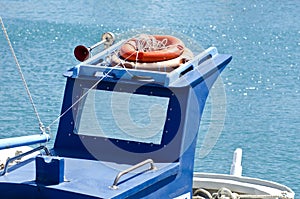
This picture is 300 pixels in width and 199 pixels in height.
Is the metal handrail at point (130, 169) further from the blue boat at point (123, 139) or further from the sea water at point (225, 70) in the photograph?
the sea water at point (225, 70)

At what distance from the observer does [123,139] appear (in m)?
6.39

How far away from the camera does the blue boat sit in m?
5.45

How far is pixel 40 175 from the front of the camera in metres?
5.38

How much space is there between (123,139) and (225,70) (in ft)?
42.6

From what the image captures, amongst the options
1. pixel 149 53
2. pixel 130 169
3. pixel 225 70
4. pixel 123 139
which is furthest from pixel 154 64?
pixel 225 70

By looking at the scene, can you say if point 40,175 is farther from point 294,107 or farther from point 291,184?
point 294,107

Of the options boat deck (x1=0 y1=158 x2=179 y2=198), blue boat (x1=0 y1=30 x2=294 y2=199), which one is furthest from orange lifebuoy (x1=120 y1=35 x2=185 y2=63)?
boat deck (x1=0 y1=158 x2=179 y2=198)

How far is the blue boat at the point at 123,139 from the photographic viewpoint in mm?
5453

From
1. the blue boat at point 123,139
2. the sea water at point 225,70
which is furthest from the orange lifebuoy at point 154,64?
the sea water at point 225,70

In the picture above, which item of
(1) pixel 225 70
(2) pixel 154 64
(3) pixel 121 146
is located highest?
(1) pixel 225 70

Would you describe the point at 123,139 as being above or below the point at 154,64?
below

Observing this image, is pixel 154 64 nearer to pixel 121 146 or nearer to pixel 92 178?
pixel 121 146

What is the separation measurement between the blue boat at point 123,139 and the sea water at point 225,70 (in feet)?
8.34

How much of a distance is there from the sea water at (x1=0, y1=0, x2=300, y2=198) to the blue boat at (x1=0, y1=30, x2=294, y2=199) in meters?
2.54
